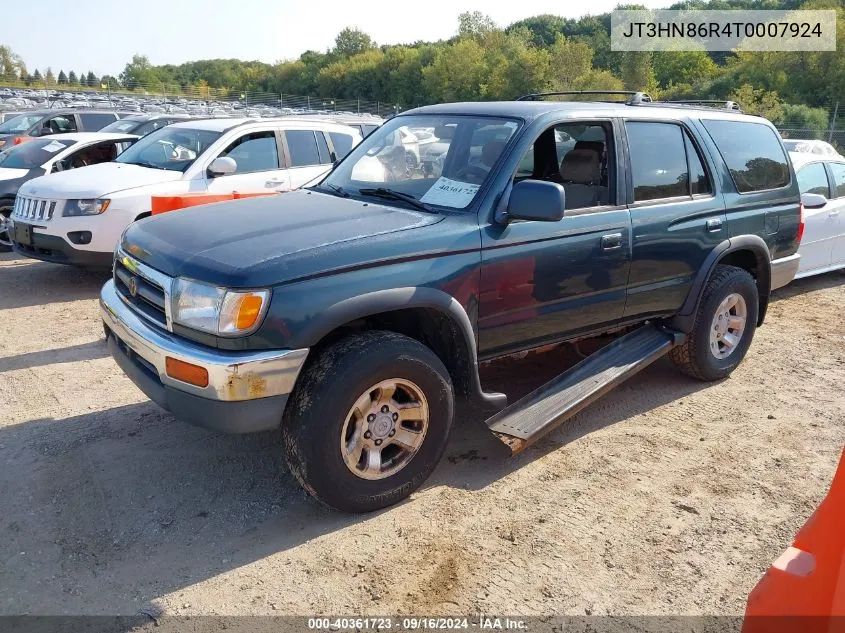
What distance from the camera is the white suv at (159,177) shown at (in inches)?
278

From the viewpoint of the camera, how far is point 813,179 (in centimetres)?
Result: 795

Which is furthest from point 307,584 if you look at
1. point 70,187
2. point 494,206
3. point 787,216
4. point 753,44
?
point 753,44

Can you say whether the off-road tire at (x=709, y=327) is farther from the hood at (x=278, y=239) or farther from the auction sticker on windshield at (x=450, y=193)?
the hood at (x=278, y=239)

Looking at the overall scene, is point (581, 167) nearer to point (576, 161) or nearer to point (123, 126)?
point (576, 161)

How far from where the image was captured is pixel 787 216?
540cm

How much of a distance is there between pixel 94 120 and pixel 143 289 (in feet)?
39.4

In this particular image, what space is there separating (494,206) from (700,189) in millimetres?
1875

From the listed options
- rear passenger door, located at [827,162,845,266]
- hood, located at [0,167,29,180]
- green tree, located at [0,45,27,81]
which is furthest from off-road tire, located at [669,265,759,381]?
green tree, located at [0,45,27,81]

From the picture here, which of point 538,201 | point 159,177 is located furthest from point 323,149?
point 538,201

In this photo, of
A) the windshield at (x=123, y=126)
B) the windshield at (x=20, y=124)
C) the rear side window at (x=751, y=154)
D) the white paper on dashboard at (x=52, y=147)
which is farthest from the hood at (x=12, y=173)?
the rear side window at (x=751, y=154)

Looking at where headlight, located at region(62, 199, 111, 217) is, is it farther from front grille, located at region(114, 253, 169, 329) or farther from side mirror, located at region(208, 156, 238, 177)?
front grille, located at region(114, 253, 169, 329)

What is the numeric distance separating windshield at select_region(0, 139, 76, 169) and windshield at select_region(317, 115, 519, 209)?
6.81 m

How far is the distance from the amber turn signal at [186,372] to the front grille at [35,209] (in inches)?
192

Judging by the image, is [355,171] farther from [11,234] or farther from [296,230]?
[11,234]
